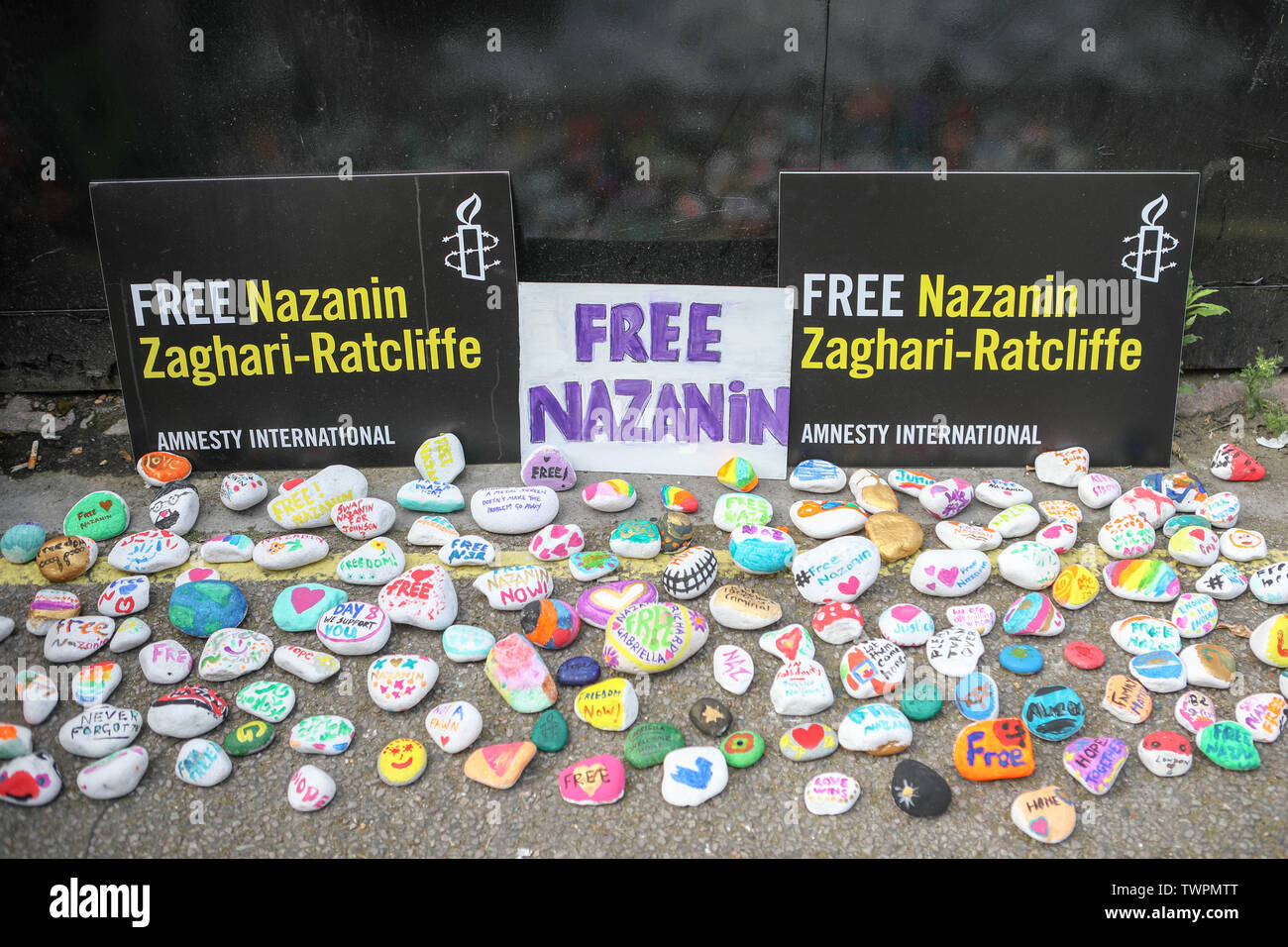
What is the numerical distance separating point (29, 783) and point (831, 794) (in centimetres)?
199

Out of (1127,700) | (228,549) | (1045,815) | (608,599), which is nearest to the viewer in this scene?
(1045,815)

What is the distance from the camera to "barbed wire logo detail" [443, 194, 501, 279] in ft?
11.5

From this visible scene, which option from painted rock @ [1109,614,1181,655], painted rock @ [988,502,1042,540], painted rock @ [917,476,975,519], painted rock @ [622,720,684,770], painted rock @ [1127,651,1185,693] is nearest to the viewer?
painted rock @ [622,720,684,770]

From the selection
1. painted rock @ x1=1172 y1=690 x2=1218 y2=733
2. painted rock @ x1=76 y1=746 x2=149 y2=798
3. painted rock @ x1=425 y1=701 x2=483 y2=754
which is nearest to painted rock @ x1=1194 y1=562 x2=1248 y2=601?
painted rock @ x1=1172 y1=690 x2=1218 y2=733

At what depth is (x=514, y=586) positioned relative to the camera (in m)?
2.91

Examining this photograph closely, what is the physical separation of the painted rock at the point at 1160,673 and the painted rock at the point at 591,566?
1.61m

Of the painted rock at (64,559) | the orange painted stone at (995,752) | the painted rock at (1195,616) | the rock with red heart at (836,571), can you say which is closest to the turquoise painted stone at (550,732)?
the rock with red heart at (836,571)

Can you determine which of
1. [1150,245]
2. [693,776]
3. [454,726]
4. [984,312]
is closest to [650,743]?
[693,776]

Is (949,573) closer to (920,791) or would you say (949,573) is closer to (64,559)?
(920,791)

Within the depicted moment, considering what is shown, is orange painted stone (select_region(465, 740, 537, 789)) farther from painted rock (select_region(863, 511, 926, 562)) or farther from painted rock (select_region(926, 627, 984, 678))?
painted rock (select_region(863, 511, 926, 562))

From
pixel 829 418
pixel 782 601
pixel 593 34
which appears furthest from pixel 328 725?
pixel 593 34

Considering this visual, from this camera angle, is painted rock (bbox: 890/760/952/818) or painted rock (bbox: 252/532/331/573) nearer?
painted rock (bbox: 890/760/952/818)

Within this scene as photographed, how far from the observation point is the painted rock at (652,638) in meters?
2.67

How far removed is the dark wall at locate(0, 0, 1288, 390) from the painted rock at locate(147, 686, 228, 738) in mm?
2153
